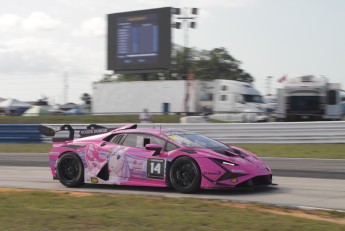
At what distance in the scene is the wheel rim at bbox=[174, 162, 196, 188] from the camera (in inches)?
323

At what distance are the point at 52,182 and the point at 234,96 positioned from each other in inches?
826

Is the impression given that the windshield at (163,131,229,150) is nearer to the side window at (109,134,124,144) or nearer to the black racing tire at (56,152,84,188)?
the side window at (109,134,124,144)

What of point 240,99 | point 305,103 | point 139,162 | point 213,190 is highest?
point 240,99

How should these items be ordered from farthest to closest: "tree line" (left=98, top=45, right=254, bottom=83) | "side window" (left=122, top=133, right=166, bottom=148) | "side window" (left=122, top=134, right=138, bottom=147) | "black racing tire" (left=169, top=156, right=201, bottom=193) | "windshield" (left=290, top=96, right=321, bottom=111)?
1. "tree line" (left=98, top=45, right=254, bottom=83)
2. "windshield" (left=290, top=96, right=321, bottom=111)
3. "side window" (left=122, top=134, right=138, bottom=147)
4. "side window" (left=122, top=133, right=166, bottom=148)
5. "black racing tire" (left=169, top=156, right=201, bottom=193)

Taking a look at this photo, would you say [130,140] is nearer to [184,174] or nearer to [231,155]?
[184,174]

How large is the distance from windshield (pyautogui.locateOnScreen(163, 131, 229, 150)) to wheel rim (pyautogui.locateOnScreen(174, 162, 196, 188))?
1.29 feet

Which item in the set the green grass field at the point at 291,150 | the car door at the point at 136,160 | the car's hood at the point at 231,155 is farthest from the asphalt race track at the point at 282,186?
the green grass field at the point at 291,150

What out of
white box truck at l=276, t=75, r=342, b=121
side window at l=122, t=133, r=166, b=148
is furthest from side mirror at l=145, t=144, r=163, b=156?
white box truck at l=276, t=75, r=342, b=121

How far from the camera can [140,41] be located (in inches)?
1438

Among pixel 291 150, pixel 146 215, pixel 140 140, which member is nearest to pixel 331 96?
pixel 291 150

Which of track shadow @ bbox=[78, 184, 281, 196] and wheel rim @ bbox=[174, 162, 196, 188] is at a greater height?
wheel rim @ bbox=[174, 162, 196, 188]

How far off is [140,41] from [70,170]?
27.6 meters

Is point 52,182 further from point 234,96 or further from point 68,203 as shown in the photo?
point 234,96

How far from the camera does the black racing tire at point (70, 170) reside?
9.55 metres
